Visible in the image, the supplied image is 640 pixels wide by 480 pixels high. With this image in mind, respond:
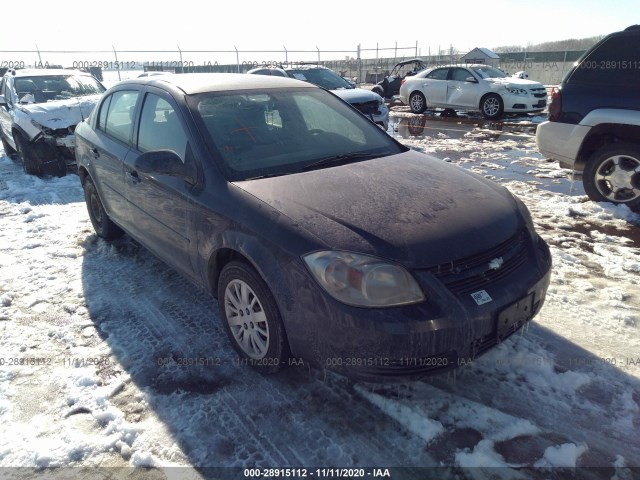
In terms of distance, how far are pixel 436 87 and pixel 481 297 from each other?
13651 mm

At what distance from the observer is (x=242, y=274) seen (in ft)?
8.41

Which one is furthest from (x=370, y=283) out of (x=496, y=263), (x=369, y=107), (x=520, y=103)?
(x=520, y=103)

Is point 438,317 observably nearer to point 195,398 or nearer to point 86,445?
point 195,398

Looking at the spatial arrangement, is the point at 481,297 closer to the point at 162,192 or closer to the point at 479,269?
the point at 479,269

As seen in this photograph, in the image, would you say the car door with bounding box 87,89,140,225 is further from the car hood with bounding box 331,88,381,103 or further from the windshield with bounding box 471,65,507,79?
the windshield with bounding box 471,65,507,79

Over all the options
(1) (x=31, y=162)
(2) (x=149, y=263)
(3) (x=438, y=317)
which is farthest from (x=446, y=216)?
(1) (x=31, y=162)

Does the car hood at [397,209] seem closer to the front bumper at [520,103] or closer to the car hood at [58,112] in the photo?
the car hood at [58,112]

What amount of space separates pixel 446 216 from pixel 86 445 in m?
2.21

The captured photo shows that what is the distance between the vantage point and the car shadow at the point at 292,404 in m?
2.19

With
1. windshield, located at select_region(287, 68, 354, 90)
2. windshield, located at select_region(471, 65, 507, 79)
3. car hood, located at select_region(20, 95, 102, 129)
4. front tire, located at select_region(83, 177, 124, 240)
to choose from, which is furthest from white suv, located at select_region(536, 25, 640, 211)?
windshield, located at select_region(471, 65, 507, 79)

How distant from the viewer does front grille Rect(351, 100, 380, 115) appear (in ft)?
31.6

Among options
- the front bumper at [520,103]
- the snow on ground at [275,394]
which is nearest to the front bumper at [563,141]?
the snow on ground at [275,394]

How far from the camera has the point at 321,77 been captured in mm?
11305

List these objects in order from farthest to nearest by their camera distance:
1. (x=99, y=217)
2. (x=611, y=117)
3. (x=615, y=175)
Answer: (x=615, y=175) → (x=611, y=117) → (x=99, y=217)
